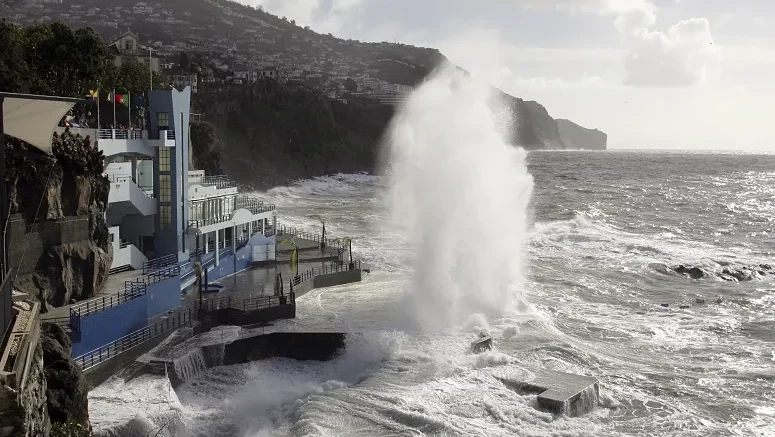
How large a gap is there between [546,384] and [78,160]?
15.7 meters

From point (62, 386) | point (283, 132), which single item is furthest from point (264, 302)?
point (283, 132)

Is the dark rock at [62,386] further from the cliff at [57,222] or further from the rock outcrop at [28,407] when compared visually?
the cliff at [57,222]

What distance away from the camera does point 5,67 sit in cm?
2680

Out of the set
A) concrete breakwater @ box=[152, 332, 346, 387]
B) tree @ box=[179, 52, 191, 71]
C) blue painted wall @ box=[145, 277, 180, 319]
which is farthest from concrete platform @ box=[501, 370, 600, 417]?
tree @ box=[179, 52, 191, 71]

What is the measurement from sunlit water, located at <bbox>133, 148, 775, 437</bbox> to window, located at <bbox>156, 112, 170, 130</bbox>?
897 cm

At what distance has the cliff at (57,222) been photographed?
21734 mm

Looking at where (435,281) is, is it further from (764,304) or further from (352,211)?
(352,211)

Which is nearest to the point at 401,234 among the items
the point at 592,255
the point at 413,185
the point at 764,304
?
the point at 592,255

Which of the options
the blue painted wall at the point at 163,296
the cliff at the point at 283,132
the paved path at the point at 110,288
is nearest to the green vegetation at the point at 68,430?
the paved path at the point at 110,288

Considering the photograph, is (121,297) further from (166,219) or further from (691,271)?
(691,271)

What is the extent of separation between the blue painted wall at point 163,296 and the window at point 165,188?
5.53 metres

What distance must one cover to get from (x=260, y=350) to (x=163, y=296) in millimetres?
3977

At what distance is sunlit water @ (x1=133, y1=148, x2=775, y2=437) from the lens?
18.9 m

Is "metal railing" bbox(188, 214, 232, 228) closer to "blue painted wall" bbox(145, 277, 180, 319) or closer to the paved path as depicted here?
the paved path
